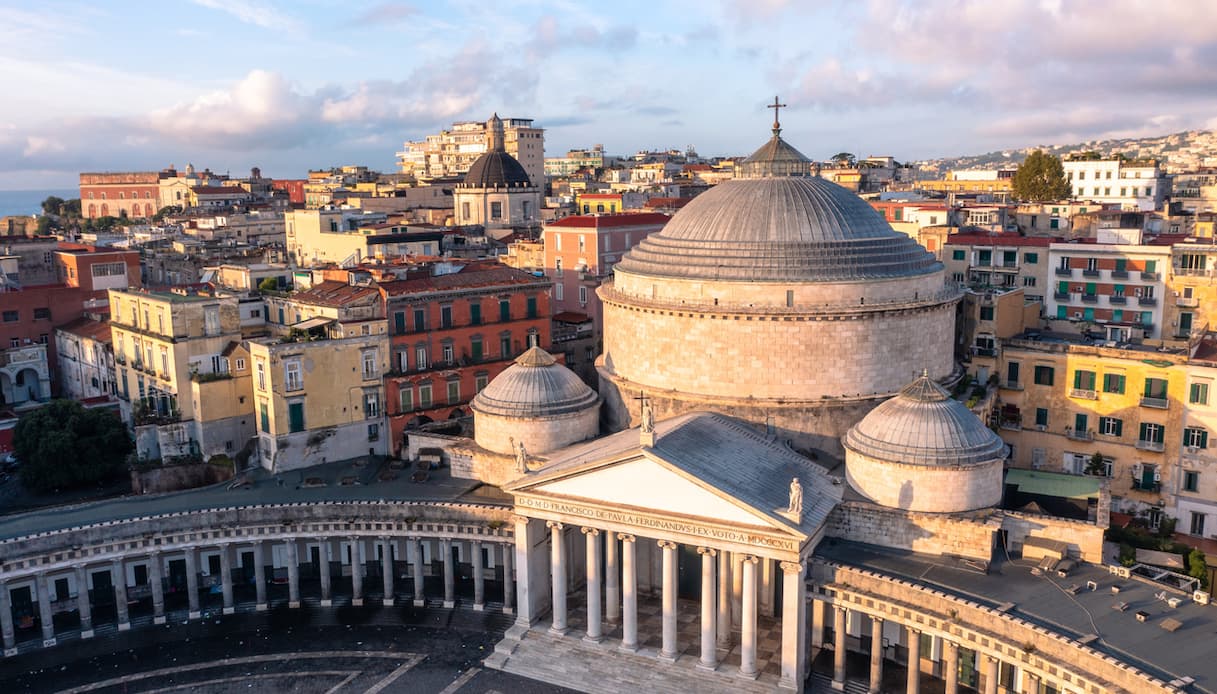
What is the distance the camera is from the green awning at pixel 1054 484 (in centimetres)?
4359

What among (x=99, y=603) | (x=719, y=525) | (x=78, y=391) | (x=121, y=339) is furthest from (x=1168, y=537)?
(x=78, y=391)

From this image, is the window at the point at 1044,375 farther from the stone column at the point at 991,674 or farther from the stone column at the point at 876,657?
the stone column at the point at 991,674

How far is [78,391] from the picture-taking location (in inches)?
2756

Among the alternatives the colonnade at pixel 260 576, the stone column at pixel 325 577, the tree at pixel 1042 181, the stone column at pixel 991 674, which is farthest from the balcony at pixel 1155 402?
the tree at pixel 1042 181

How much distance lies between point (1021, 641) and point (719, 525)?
36.0 feet

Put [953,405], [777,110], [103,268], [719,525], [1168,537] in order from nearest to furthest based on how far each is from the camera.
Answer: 1. [719,525]
2. [953,405]
3. [1168,537]
4. [777,110]
5. [103,268]

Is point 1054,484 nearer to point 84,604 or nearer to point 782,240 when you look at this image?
point 782,240

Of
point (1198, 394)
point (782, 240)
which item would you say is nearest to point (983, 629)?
point (782, 240)

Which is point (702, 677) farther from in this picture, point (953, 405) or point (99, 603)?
point (99, 603)

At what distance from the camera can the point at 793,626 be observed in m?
36.6

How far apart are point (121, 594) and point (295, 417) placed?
1179 cm

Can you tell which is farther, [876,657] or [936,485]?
[936,485]

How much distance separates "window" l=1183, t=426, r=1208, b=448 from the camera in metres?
47.5

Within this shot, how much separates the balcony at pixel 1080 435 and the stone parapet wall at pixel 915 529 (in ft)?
52.1
